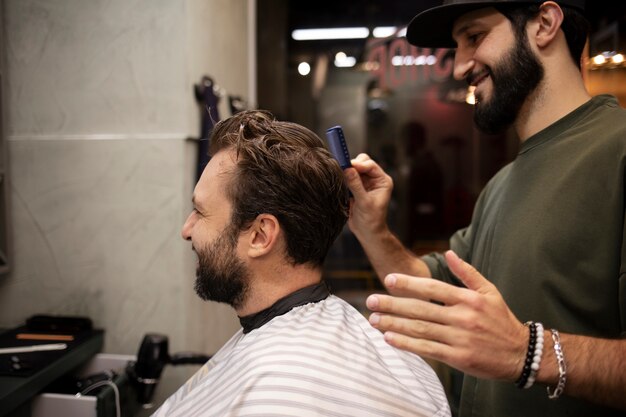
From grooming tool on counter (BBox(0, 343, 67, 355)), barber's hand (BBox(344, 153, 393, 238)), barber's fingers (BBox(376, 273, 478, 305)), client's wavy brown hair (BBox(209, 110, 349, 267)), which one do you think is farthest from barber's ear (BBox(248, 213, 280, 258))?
grooming tool on counter (BBox(0, 343, 67, 355))

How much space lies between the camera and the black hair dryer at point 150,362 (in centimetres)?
169

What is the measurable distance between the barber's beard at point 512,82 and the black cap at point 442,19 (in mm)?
135

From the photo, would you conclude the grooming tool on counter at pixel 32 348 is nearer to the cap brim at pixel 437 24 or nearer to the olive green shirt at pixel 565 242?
the olive green shirt at pixel 565 242

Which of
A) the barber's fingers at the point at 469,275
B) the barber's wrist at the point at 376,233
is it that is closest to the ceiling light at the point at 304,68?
the barber's wrist at the point at 376,233

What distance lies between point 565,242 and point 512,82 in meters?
0.45

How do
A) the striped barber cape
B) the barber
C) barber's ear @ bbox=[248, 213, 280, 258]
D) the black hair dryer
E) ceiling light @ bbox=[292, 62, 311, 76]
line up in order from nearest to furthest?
the striped barber cape < the barber < barber's ear @ bbox=[248, 213, 280, 258] < the black hair dryer < ceiling light @ bbox=[292, 62, 311, 76]

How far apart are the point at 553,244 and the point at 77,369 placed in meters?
1.71

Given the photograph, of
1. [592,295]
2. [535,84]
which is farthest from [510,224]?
[535,84]

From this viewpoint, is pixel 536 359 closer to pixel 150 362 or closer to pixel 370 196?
pixel 370 196

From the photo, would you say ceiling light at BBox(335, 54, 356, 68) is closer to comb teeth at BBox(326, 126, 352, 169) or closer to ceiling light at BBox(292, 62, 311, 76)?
ceiling light at BBox(292, 62, 311, 76)

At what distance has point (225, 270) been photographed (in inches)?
49.8

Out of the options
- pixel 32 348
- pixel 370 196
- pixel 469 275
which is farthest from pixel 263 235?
pixel 32 348

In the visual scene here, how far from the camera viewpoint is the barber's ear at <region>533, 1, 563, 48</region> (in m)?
1.30

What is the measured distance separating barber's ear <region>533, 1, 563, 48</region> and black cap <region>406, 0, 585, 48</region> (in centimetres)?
2
